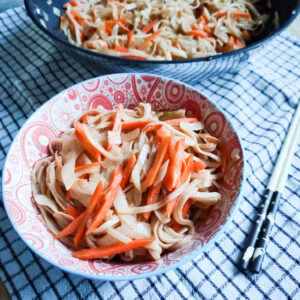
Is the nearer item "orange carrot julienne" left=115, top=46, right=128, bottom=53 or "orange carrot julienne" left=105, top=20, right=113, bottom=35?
"orange carrot julienne" left=115, top=46, right=128, bottom=53

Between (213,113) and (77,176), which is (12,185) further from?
(213,113)

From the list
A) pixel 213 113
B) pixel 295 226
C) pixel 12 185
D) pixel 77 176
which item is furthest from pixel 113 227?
pixel 295 226

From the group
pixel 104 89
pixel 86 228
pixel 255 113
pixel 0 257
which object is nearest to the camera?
pixel 86 228

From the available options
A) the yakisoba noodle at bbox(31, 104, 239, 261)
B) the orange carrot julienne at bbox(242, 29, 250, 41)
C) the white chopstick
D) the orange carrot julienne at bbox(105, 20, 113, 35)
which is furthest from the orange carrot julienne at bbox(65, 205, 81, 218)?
the orange carrot julienne at bbox(242, 29, 250, 41)

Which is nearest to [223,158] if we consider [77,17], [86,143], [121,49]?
[86,143]

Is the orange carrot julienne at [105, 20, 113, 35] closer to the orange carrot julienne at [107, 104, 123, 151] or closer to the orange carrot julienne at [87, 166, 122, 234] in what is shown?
the orange carrot julienne at [107, 104, 123, 151]

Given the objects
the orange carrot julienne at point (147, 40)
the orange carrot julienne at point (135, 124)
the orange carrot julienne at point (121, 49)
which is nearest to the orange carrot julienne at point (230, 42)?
the orange carrot julienne at point (147, 40)

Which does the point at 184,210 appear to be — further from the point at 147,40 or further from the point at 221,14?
the point at 221,14
